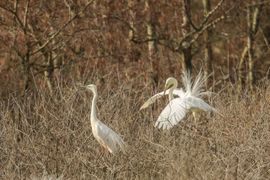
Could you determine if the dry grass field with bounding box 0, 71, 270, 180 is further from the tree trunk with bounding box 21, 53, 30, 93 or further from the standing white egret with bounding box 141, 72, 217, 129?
the tree trunk with bounding box 21, 53, 30, 93

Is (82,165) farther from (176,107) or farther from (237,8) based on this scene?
(237,8)

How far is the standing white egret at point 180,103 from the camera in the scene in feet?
42.2

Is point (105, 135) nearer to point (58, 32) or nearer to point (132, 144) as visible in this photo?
point (132, 144)

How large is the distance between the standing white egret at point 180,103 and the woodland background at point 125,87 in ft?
0.49

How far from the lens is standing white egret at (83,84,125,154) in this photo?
12.1 m

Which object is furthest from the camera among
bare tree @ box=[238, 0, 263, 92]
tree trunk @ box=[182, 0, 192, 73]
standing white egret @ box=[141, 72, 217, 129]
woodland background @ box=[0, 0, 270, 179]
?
bare tree @ box=[238, 0, 263, 92]

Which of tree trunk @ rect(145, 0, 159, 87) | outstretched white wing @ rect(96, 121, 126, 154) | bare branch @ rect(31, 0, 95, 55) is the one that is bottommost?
tree trunk @ rect(145, 0, 159, 87)

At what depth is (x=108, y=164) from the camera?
11.4 meters

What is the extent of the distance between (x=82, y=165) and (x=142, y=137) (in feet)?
2.45

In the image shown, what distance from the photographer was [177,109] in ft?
44.4

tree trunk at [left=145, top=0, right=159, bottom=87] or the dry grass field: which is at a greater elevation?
the dry grass field

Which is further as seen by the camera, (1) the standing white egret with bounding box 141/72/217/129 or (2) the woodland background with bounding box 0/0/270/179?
(1) the standing white egret with bounding box 141/72/217/129

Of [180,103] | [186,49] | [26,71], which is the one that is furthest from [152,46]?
[180,103]

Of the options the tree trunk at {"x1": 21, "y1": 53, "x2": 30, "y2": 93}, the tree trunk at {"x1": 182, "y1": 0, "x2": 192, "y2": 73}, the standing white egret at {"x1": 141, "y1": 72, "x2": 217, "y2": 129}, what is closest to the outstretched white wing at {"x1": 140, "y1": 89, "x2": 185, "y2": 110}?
the standing white egret at {"x1": 141, "y1": 72, "x2": 217, "y2": 129}
